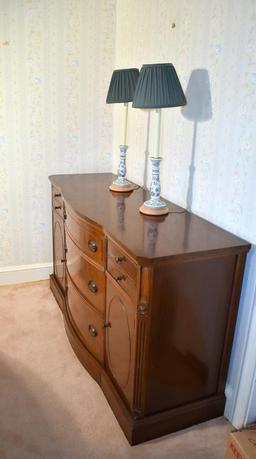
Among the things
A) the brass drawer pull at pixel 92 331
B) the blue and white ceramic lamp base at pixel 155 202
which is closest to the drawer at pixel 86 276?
the brass drawer pull at pixel 92 331

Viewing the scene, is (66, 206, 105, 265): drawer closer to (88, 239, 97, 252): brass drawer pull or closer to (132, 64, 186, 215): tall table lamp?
(88, 239, 97, 252): brass drawer pull

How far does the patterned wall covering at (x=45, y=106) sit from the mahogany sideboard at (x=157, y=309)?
0.95 meters

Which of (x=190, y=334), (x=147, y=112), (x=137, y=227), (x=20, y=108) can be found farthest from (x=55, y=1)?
(x=190, y=334)

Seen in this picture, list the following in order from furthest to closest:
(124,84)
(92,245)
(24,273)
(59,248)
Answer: (24,273) → (59,248) → (124,84) → (92,245)

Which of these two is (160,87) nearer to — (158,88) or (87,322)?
(158,88)

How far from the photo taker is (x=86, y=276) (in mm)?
1839

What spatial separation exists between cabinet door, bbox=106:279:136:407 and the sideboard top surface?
0.23m

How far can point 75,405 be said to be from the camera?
5.63ft

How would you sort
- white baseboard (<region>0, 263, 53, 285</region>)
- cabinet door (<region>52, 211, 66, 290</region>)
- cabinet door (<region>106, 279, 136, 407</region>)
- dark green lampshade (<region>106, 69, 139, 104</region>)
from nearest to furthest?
cabinet door (<region>106, 279, 136, 407</region>) → dark green lampshade (<region>106, 69, 139, 104</region>) → cabinet door (<region>52, 211, 66, 290</region>) → white baseboard (<region>0, 263, 53, 285</region>)

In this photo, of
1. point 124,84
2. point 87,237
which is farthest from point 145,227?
point 124,84

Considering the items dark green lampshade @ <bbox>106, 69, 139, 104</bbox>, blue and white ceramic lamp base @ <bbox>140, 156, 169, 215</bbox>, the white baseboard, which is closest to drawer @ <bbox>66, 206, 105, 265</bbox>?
blue and white ceramic lamp base @ <bbox>140, 156, 169, 215</bbox>

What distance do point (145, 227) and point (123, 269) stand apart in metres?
A: 0.22

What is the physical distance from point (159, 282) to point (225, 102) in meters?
0.78

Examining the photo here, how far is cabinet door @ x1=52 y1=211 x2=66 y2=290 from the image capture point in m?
2.31
